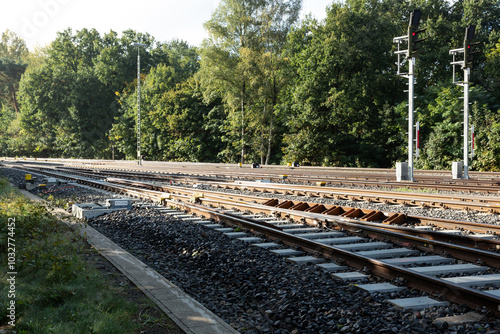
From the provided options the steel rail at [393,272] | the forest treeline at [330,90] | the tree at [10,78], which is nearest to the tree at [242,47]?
the forest treeline at [330,90]

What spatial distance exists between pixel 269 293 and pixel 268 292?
6 centimetres

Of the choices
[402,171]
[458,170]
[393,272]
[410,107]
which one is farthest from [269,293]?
[458,170]

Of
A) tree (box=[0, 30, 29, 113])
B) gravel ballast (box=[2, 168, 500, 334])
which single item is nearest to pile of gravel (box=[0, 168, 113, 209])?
gravel ballast (box=[2, 168, 500, 334])

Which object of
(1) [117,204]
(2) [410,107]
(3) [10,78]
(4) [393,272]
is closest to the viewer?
(4) [393,272]

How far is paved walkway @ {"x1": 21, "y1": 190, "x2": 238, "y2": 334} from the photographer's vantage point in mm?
4523

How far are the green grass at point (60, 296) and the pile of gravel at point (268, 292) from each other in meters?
1.14

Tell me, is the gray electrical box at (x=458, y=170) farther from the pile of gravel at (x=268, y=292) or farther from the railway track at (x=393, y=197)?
the pile of gravel at (x=268, y=292)

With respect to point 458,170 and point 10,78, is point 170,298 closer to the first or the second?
point 458,170

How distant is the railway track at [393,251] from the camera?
546 centimetres

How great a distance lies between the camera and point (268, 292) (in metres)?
5.82

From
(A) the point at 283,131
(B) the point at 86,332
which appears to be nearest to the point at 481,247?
(B) the point at 86,332

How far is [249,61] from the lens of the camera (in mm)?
38375

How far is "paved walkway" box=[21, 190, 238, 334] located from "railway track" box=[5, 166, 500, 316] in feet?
7.11

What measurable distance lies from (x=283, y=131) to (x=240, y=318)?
36987 mm
